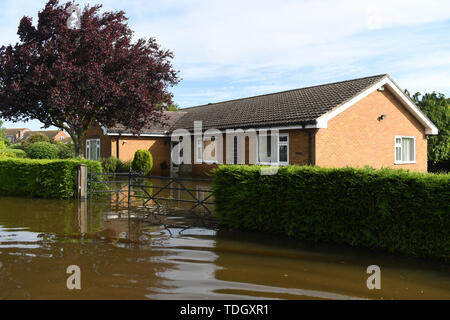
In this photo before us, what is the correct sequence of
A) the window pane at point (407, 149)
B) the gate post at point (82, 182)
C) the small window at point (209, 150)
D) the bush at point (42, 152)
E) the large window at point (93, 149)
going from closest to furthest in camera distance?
the gate post at point (82, 182), the window pane at point (407, 149), the small window at point (209, 150), the bush at point (42, 152), the large window at point (93, 149)

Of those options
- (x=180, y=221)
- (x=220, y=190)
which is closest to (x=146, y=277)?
(x=220, y=190)

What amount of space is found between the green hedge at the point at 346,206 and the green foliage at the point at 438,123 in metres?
19.1

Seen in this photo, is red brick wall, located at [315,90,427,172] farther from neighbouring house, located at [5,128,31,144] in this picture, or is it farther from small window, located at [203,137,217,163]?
neighbouring house, located at [5,128,31,144]

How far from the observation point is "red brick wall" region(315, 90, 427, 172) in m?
17.4

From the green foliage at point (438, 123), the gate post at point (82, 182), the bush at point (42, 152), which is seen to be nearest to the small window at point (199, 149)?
the bush at point (42, 152)

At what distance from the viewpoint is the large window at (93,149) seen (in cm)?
2727

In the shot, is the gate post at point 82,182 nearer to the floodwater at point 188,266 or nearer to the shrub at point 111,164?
the floodwater at point 188,266

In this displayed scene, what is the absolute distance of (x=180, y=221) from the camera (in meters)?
9.76

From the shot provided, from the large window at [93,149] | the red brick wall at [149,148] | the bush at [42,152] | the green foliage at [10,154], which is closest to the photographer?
the green foliage at [10,154]

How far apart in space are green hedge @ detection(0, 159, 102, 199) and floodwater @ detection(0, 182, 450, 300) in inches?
160

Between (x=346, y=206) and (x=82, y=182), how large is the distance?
9.42m

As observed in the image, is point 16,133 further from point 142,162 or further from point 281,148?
point 281,148

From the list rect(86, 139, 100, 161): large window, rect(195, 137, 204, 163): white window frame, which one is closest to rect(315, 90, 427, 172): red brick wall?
rect(195, 137, 204, 163): white window frame
